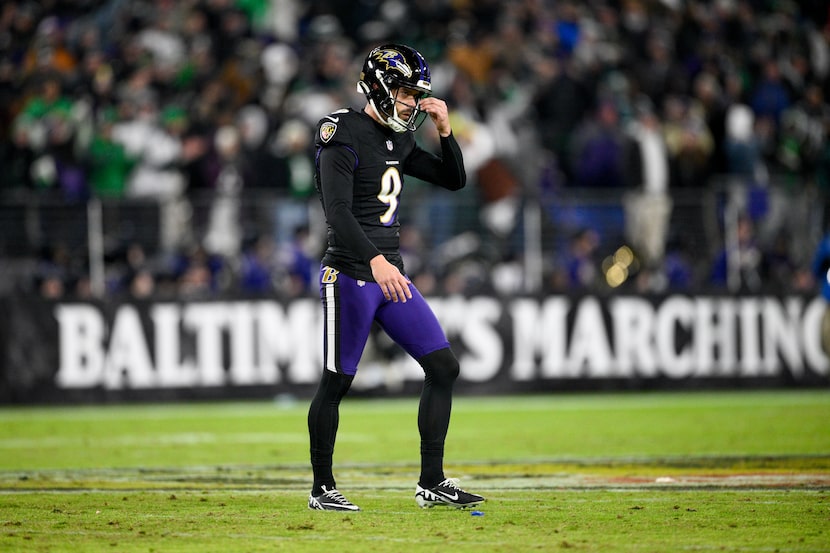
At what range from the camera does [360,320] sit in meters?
7.57

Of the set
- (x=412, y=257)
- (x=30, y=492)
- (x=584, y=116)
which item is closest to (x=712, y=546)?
(x=30, y=492)

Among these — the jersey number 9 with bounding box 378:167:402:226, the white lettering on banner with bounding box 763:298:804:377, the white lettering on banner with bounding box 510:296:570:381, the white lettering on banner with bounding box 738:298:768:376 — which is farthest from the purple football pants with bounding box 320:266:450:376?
the white lettering on banner with bounding box 763:298:804:377

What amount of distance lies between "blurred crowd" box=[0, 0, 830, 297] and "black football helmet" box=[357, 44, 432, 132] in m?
9.44

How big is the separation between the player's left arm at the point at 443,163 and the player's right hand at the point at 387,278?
2.89ft

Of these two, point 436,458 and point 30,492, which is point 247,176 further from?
point 436,458

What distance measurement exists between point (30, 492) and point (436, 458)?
2.77 meters

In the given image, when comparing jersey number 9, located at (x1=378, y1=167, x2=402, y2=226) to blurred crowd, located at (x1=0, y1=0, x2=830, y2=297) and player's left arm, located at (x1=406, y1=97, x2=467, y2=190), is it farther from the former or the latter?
blurred crowd, located at (x1=0, y1=0, x2=830, y2=297)

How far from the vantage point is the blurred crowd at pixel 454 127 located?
17.3 meters

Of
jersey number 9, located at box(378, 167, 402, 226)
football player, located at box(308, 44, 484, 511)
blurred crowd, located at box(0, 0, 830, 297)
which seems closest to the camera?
football player, located at box(308, 44, 484, 511)

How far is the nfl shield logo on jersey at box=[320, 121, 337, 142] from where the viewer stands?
7.57 m

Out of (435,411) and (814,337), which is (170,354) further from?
(435,411)

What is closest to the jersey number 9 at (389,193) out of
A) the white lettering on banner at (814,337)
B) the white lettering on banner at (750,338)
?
the white lettering on banner at (750,338)

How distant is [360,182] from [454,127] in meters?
10.7

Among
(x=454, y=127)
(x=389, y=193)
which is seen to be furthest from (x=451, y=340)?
(x=389, y=193)
